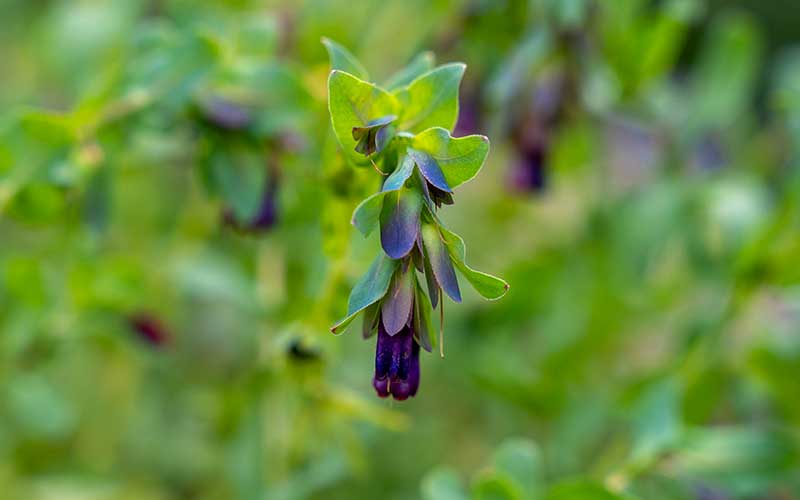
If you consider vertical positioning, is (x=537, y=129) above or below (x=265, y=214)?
above

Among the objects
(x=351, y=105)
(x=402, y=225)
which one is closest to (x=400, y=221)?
(x=402, y=225)

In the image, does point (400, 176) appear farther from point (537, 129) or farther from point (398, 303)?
point (537, 129)

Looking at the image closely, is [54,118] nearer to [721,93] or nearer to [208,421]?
[208,421]

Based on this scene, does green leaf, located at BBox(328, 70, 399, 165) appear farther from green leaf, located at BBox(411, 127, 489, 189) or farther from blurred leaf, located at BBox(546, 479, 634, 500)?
blurred leaf, located at BBox(546, 479, 634, 500)

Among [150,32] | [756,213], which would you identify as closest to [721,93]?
[756,213]

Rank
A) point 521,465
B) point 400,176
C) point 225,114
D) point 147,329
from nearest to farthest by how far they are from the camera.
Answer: point 400,176
point 521,465
point 225,114
point 147,329

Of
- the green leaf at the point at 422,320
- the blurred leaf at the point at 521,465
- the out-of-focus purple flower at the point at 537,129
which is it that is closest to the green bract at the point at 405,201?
the green leaf at the point at 422,320
